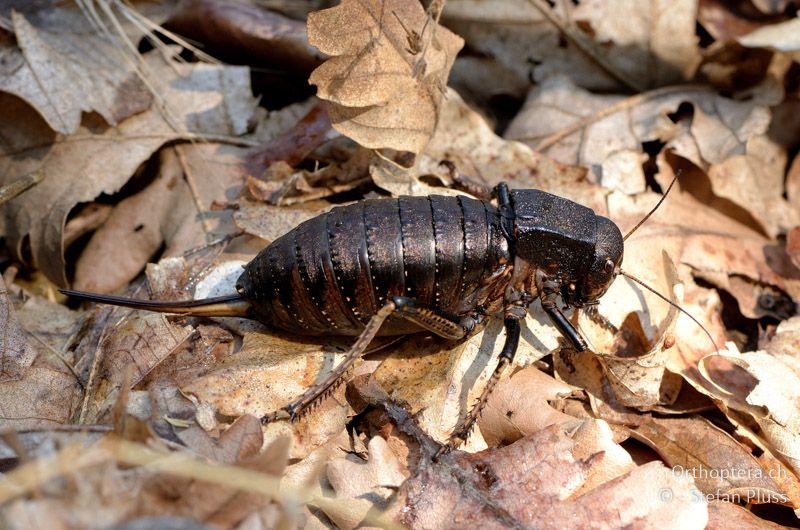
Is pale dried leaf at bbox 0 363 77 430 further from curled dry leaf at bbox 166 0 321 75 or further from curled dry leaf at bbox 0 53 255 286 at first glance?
curled dry leaf at bbox 166 0 321 75

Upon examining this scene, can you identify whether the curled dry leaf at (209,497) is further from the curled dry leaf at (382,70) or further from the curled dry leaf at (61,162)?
the curled dry leaf at (61,162)

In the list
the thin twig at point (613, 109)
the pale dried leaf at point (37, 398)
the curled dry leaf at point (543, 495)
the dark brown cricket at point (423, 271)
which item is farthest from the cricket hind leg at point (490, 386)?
the pale dried leaf at point (37, 398)

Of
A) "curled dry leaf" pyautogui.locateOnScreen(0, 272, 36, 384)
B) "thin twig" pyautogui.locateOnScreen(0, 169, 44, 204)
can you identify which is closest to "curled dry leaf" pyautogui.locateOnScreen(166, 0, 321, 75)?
"thin twig" pyautogui.locateOnScreen(0, 169, 44, 204)

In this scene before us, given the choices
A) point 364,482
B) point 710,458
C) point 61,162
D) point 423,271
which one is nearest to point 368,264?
point 423,271

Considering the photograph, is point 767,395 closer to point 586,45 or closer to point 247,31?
point 586,45

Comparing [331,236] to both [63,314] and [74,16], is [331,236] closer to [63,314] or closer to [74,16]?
[63,314]

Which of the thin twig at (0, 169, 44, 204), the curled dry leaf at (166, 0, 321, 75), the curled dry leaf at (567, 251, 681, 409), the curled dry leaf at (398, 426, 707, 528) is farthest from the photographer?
the curled dry leaf at (166, 0, 321, 75)

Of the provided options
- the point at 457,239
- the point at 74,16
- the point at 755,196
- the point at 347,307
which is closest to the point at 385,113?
the point at 457,239
